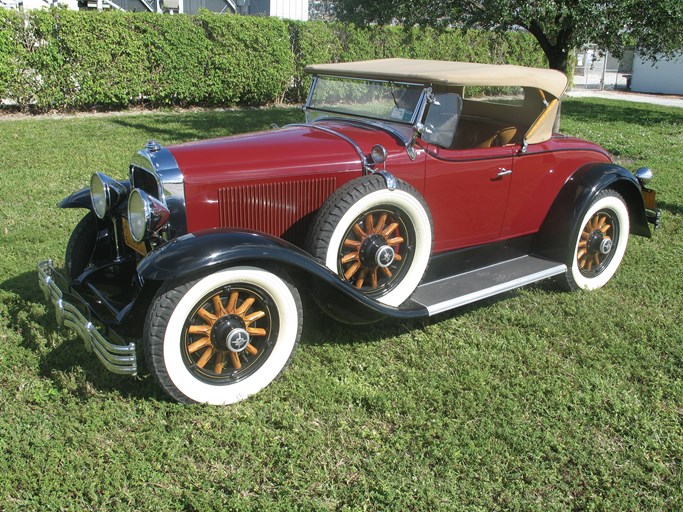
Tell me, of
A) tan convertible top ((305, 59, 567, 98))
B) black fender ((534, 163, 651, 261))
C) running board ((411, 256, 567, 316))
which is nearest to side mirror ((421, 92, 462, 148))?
tan convertible top ((305, 59, 567, 98))

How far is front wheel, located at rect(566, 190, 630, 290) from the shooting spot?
4.79 m

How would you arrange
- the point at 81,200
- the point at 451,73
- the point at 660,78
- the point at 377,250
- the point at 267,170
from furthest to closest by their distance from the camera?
the point at 660,78, the point at 81,200, the point at 451,73, the point at 377,250, the point at 267,170

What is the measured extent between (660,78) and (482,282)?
23.2 metres

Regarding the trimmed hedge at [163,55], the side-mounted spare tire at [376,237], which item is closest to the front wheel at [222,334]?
the side-mounted spare tire at [376,237]

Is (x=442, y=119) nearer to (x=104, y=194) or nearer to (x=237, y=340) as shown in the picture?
(x=237, y=340)

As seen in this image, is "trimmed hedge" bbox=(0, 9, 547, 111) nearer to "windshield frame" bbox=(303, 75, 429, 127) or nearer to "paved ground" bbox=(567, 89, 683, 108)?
"windshield frame" bbox=(303, 75, 429, 127)

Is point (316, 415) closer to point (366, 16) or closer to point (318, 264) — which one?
point (318, 264)

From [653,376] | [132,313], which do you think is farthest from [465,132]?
[132,313]

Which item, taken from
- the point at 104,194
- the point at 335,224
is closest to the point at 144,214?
the point at 104,194

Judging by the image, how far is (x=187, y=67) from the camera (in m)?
12.7

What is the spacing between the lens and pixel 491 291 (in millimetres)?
4145

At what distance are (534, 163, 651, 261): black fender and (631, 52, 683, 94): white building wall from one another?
21.2 m

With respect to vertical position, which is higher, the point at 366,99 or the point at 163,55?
the point at 163,55

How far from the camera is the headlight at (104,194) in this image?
153 inches
